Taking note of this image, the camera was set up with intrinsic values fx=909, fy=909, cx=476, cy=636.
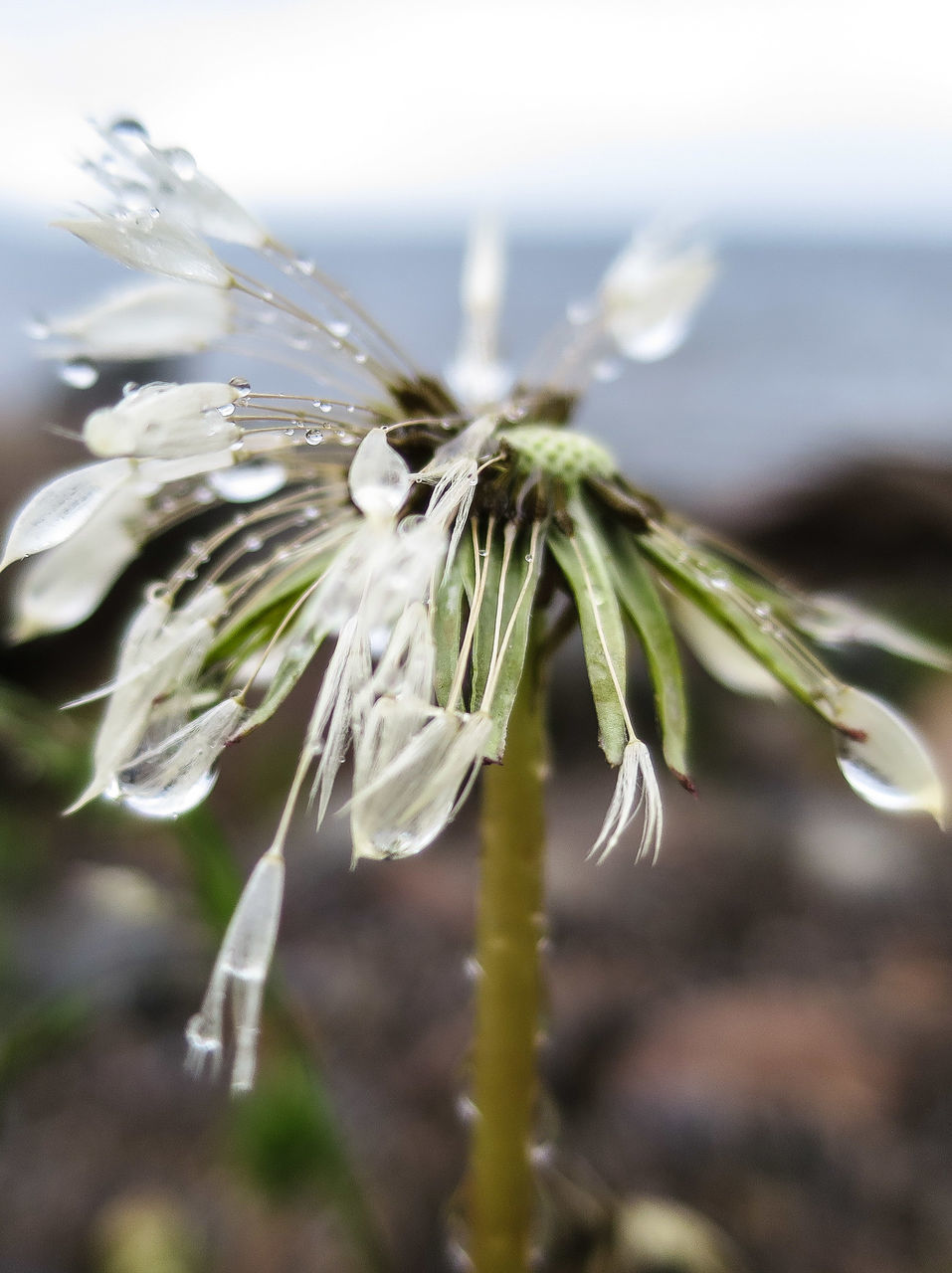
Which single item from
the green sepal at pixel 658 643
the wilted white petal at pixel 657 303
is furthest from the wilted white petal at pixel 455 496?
the wilted white petal at pixel 657 303

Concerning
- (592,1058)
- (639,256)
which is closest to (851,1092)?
(592,1058)

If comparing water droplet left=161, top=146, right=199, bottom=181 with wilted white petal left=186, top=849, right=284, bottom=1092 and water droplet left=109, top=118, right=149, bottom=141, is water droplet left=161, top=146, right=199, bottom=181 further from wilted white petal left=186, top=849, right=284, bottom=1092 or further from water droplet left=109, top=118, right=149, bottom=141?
wilted white petal left=186, top=849, right=284, bottom=1092

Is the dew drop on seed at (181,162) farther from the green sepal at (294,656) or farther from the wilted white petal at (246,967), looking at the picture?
the wilted white petal at (246,967)

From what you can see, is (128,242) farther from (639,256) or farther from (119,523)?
(639,256)

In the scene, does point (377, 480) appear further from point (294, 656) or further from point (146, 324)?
point (146, 324)

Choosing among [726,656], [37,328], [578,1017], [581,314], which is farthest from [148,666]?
[578,1017]

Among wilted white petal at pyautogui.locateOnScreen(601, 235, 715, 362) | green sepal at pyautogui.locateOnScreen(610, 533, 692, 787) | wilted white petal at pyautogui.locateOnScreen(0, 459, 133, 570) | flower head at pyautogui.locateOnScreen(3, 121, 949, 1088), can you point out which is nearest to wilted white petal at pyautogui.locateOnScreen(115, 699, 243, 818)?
flower head at pyautogui.locateOnScreen(3, 121, 949, 1088)
